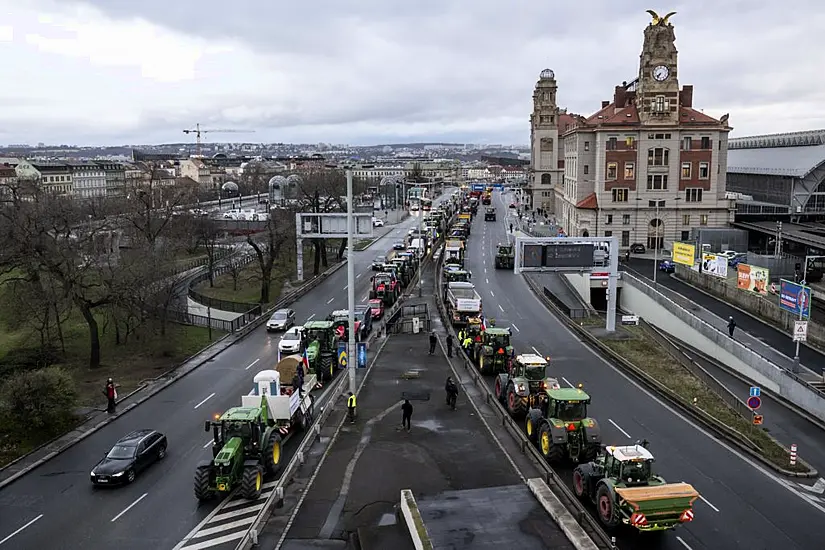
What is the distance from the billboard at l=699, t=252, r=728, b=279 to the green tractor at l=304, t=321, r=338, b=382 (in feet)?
111

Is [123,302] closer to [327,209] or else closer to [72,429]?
[72,429]

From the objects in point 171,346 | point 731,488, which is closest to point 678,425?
point 731,488

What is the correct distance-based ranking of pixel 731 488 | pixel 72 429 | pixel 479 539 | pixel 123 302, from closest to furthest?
1. pixel 479 539
2. pixel 731 488
3. pixel 72 429
4. pixel 123 302

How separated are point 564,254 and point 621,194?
38798 mm

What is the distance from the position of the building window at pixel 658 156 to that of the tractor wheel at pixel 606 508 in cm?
6659

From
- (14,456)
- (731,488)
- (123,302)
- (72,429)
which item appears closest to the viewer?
(731,488)

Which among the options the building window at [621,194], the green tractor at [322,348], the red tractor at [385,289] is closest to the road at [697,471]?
the green tractor at [322,348]

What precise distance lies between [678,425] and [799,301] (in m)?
17.8

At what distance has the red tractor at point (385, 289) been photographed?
57719 millimetres

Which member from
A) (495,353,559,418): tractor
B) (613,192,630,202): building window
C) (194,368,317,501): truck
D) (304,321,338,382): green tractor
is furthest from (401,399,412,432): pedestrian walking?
(613,192,630,202): building window

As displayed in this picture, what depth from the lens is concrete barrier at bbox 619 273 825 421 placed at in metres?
33.4

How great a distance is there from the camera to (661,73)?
77250mm

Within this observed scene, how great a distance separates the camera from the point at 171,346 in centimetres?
4375

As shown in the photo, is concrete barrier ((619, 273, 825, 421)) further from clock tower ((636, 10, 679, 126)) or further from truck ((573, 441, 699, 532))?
clock tower ((636, 10, 679, 126))
